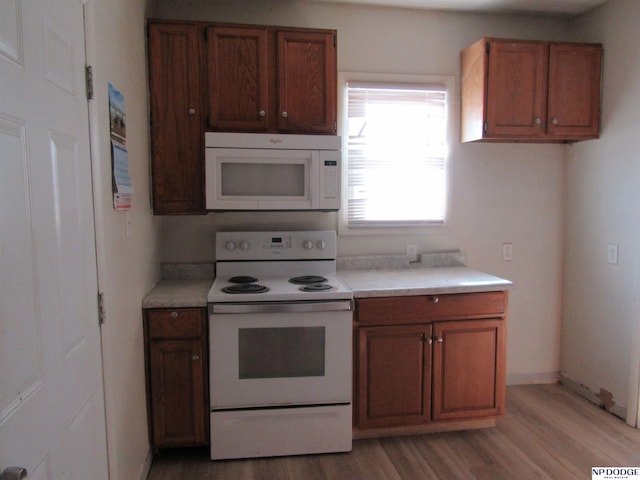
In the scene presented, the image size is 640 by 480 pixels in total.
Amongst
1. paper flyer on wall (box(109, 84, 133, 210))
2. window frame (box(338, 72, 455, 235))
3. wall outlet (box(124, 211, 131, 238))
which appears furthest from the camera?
window frame (box(338, 72, 455, 235))

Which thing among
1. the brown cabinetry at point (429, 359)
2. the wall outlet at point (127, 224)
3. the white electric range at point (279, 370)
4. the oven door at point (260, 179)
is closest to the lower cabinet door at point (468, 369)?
the brown cabinetry at point (429, 359)

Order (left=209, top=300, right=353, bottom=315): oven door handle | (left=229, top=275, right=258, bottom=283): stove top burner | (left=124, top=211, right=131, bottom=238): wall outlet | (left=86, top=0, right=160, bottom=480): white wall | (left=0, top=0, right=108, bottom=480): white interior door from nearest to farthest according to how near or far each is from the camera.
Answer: (left=0, top=0, right=108, bottom=480): white interior door
(left=86, top=0, right=160, bottom=480): white wall
(left=124, top=211, right=131, bottom=238): wall outlet
(left=209, top=300, right=353, bottom=315): oven door handle
(left=229, top=275, right=258, bottom=283): stove top burner

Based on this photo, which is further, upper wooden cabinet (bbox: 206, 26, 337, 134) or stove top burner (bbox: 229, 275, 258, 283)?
stove top burner (bbox: 229, 275, 258, 283)

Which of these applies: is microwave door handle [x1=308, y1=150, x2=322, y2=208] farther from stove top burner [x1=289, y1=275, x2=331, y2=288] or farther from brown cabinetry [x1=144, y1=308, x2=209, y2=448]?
brown cabinetry [x1=144, y1=308, x2=209, y2=448]

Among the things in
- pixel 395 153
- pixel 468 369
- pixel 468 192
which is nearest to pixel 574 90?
pixel 468 192

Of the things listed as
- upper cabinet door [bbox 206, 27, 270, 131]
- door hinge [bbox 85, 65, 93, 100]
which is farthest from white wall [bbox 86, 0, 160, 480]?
upper cabinet door [bbox 206, 27, 270, 131]

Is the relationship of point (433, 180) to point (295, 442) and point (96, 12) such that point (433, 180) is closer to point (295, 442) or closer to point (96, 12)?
point (295, 442)

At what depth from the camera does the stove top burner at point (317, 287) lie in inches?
88.4

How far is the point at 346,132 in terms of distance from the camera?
2801 mm

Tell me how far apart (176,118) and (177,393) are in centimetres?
148

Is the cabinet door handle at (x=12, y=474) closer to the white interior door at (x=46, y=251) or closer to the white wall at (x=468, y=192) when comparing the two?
the white interior door at (x=46, y=251)

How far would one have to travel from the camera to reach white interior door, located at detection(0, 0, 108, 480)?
0.87m

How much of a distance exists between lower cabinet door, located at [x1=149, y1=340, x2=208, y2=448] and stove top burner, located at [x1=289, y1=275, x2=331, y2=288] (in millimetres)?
631

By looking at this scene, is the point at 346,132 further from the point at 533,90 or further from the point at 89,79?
the point at 89,79
